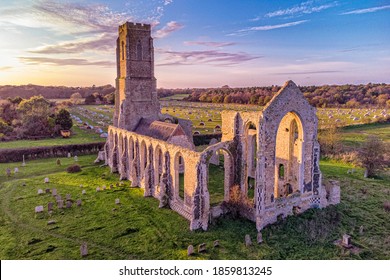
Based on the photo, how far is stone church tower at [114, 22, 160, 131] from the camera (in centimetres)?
2977

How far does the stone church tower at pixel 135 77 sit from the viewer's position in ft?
97.7

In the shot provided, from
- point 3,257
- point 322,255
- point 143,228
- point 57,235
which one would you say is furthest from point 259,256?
point 3,257

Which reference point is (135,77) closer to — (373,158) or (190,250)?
(190,250)

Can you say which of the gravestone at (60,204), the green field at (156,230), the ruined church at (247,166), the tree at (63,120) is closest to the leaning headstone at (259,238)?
the green field at (156,230)

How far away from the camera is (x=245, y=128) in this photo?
58.5 ft

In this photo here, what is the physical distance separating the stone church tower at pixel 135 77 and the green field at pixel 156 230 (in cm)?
954

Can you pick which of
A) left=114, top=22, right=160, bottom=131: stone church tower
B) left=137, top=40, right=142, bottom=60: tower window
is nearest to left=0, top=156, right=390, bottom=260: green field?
left=114, top=22, right=160, bottom=131: stone church tower

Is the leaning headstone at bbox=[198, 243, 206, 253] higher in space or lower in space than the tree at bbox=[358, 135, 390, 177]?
lower

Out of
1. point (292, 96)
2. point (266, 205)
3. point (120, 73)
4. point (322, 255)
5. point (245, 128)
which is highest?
point (120, 73)

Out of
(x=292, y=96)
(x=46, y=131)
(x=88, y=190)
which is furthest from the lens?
(x=46, y=131)

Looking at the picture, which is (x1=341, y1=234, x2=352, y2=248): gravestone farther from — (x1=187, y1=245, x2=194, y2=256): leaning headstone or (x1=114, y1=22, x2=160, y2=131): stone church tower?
(x1=114, y1=22, x2=160, y2=131): stone church tower

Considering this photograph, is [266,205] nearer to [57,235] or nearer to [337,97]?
[57,235]

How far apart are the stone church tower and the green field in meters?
9.54

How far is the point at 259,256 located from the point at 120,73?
80.2 feet
